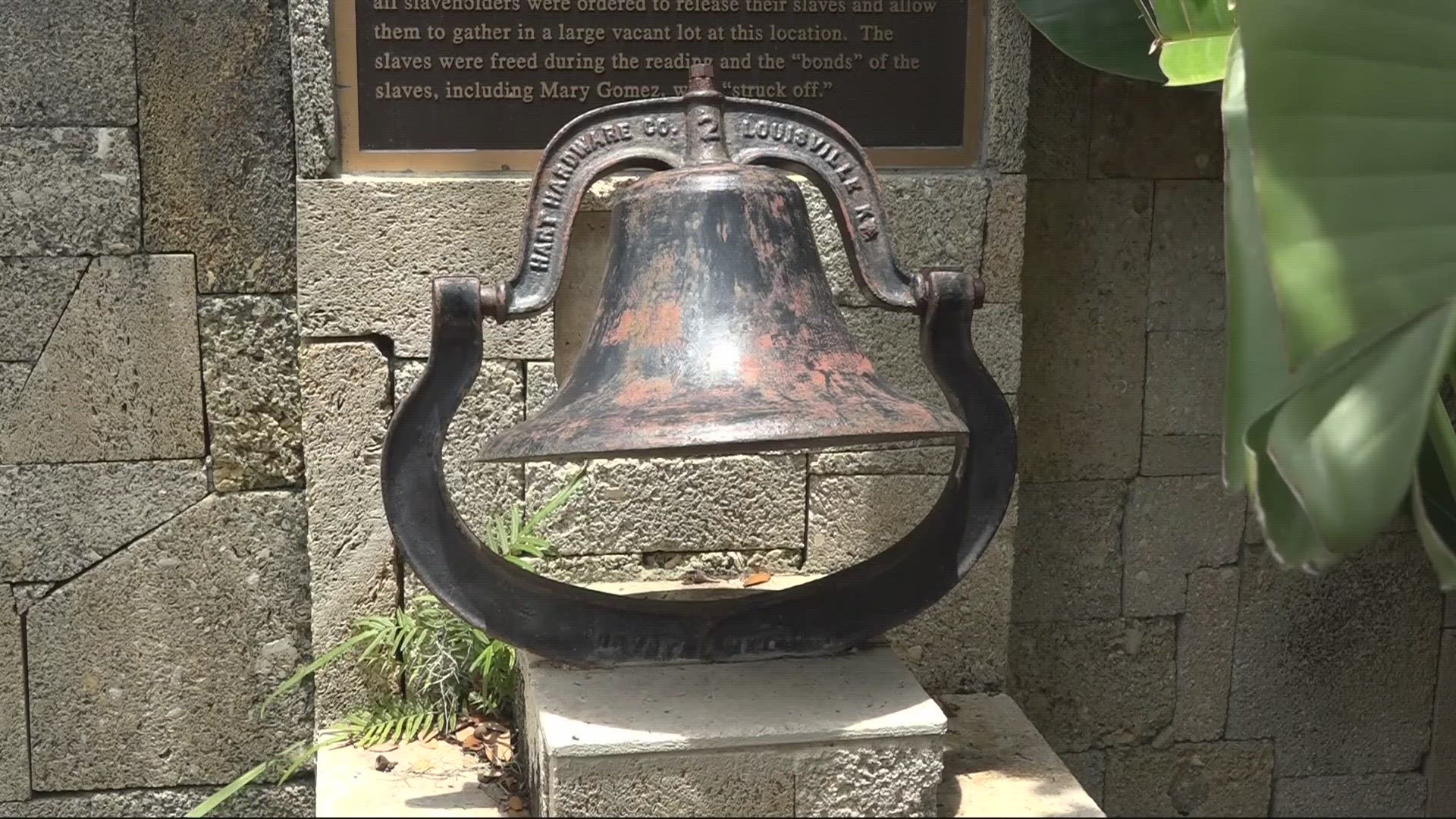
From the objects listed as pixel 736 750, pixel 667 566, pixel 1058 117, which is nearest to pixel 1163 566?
pixel 1058 117

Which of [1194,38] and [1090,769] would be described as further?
[1090,769]

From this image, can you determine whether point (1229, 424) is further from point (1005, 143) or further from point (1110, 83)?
point (1110, 83)

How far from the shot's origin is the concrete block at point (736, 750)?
2.00 metres

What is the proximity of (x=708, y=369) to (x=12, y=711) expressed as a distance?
1837 millimetres

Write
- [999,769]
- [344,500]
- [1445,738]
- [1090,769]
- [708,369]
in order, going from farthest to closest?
[1445,738] < [1090,769] < [344,500] < [999,769] < [708,369]

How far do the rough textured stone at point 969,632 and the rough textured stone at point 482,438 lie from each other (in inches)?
32.3

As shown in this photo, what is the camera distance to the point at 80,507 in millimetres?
2799

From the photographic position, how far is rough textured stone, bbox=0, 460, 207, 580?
2781 mm

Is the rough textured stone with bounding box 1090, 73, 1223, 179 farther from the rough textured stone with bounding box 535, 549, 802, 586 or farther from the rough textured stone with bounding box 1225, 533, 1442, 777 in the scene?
the rough textured stone with bounding box 535, 549, 802, 586

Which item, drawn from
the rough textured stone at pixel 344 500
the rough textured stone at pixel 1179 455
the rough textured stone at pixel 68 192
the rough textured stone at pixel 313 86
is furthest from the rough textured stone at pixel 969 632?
the rough textured stone at pixel 68 192

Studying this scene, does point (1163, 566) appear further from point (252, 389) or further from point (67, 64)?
point (67, 64)

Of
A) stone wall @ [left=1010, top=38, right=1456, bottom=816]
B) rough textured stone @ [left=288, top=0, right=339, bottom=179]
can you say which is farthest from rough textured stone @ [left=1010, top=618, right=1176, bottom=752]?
rough textured stone @ [left=288, top=0, right=339, bottom=179]

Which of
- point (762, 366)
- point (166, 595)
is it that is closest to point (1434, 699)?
point (762, 366)

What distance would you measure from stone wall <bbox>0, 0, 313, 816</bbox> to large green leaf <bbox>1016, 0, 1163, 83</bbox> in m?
1.43
